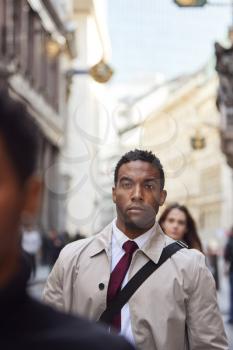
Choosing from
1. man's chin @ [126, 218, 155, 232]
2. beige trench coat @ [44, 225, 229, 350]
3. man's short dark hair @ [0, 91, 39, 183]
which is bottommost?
beige trench coat @ [44, 225, 229, 350]

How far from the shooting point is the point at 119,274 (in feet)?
12.9

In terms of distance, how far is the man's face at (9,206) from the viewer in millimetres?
1545

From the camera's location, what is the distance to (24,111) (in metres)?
1.69

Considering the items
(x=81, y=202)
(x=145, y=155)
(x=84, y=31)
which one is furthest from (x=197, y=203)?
(x=145, y=155)

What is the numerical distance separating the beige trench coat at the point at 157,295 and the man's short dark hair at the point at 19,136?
2215 millimetres

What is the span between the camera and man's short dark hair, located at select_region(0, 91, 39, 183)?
160 centimetres

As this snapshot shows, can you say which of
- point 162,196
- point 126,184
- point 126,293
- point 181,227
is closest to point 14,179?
point 126,293

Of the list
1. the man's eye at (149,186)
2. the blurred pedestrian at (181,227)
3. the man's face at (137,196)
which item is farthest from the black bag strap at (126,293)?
the blurred pedestrian at (181,227)

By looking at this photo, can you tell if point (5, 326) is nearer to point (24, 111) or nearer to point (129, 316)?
point (24, 111)

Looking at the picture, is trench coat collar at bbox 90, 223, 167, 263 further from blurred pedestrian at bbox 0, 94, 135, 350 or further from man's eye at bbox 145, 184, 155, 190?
blurred pedestrian at bbox 0, 94, 135, 350

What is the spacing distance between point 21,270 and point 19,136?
0.73 feet

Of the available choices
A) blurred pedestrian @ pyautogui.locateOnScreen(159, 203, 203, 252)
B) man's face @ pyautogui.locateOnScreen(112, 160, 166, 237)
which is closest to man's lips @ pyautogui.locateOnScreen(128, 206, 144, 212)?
man's face @ pyautogui.locateOnScreen(112, 160, 166, 237)

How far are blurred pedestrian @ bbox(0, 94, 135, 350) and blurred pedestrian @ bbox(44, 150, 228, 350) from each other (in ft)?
7.02

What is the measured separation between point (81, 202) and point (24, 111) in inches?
2289
